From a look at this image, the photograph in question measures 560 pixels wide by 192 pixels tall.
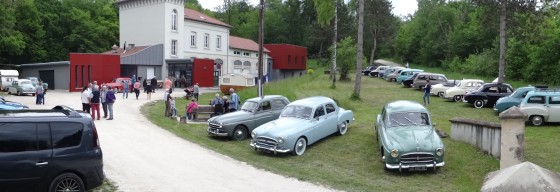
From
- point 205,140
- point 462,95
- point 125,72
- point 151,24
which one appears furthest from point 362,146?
point 151,24

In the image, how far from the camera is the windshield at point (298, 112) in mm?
15582

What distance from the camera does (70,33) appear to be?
63719 millimetres

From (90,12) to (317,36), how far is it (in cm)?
3391

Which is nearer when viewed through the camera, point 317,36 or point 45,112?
point 45,112

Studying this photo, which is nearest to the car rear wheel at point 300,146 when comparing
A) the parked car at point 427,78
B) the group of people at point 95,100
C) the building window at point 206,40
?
the group of people at point 95,100

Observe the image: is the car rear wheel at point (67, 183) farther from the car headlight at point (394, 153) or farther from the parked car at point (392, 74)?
the parked car at point (392, 74)

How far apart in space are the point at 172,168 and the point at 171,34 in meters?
38.8

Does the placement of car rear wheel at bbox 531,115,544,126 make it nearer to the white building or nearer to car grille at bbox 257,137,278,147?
car grille at bbox 257,137,278,147

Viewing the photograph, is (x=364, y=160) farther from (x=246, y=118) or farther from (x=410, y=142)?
(x=246, y=118)

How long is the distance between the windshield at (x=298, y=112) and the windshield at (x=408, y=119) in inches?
111

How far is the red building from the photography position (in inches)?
1556

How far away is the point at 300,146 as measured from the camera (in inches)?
582

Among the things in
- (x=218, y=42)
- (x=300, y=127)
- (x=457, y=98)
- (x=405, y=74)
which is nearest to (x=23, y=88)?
(x=218, y=42)

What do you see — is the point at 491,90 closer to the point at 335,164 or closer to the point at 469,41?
the point at 335,164
